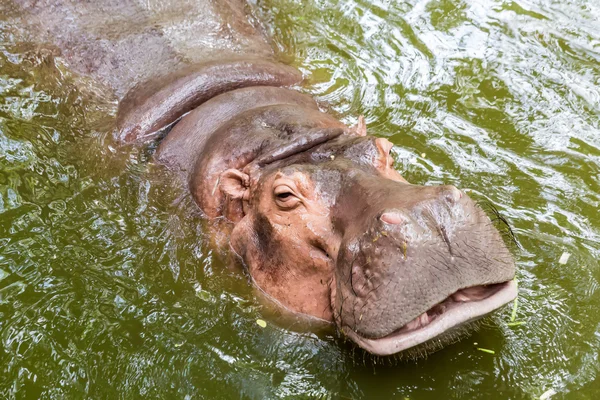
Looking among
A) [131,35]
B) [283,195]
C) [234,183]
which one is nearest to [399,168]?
[234,183]

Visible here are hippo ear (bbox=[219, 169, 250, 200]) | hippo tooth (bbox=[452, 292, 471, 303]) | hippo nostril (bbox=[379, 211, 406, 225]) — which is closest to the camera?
hippo nostril (bbox=[379, 211, 406, 225])

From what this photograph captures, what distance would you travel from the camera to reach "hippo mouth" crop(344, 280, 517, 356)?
304cm

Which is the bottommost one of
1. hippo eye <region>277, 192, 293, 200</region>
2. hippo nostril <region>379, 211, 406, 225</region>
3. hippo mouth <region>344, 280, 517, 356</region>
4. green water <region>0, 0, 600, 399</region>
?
green water <region>0, 0, 600, 399</region>

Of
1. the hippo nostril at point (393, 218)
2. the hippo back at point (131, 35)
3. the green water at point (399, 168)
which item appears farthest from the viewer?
the hippo back at point (131, 35)

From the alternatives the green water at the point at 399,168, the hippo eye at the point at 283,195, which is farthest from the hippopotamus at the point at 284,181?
the green water at the point at 399,168

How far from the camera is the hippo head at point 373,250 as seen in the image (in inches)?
120

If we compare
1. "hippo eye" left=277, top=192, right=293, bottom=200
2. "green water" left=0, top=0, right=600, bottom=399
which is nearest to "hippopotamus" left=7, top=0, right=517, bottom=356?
"hippo eye" left=277, top=192, right=293, bottom=200

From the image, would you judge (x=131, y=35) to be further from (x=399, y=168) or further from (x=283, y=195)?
(x=283, y=195)

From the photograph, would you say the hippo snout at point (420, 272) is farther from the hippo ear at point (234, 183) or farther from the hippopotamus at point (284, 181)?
the hippo ear at point (234, 183)

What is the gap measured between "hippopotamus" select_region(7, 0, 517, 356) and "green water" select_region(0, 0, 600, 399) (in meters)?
0.25

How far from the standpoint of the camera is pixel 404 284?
3035mm

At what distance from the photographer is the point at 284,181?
3643 millimetres

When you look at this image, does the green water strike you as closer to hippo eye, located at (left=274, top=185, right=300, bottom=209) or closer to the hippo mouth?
the hippo mouth

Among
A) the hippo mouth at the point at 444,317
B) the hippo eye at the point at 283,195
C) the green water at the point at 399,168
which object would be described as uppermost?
the hippo eye at the point at 283,195
